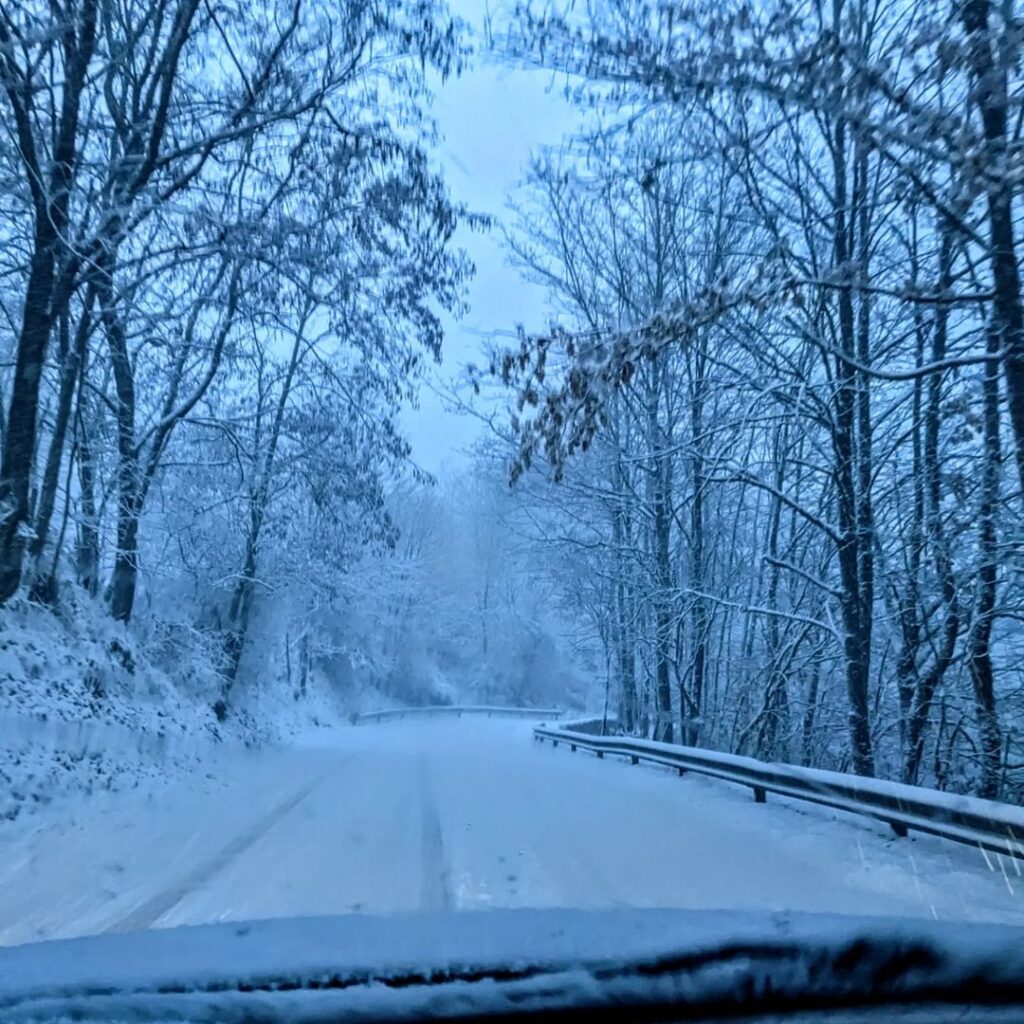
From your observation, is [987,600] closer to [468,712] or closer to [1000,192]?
[1000,192]

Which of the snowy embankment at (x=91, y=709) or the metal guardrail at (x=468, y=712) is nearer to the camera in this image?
the snowy embankment at (x=91, y=709)

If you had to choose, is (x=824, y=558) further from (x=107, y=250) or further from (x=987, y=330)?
(x=107, y=250)

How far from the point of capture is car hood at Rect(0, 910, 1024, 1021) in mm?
2666

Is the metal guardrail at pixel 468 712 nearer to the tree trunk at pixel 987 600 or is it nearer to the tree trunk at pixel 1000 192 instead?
the tree trunk at pixel 987 600

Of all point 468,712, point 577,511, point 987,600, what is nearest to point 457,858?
point 987,600

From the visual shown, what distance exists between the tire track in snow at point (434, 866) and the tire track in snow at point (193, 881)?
1782mm

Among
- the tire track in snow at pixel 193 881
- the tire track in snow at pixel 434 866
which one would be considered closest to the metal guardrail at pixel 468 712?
the tire track in snow at pixel 434 866

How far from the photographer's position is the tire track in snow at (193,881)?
252 inches

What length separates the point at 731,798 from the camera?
13.0 metres

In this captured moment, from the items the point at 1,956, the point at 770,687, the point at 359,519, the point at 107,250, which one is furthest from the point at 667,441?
the point at 1,956

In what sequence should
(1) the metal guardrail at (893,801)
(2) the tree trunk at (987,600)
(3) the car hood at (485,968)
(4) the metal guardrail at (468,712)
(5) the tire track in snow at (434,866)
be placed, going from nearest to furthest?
(3) the car hood at (485,968), (5) the tire track in snow at (434,866), (1) the metal guardrail at (893,801), (2) the tree trunk at (987,600), (4) the metal guardrail at (468,712)

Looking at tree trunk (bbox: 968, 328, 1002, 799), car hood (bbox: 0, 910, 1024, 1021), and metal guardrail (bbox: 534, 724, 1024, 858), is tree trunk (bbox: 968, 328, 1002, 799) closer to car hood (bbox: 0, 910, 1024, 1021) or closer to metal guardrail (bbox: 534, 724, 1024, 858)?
metal guardrail (bbox: 534, 724, 1024, 858)

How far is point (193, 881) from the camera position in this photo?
7824mm

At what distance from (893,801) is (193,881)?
20.1ft
